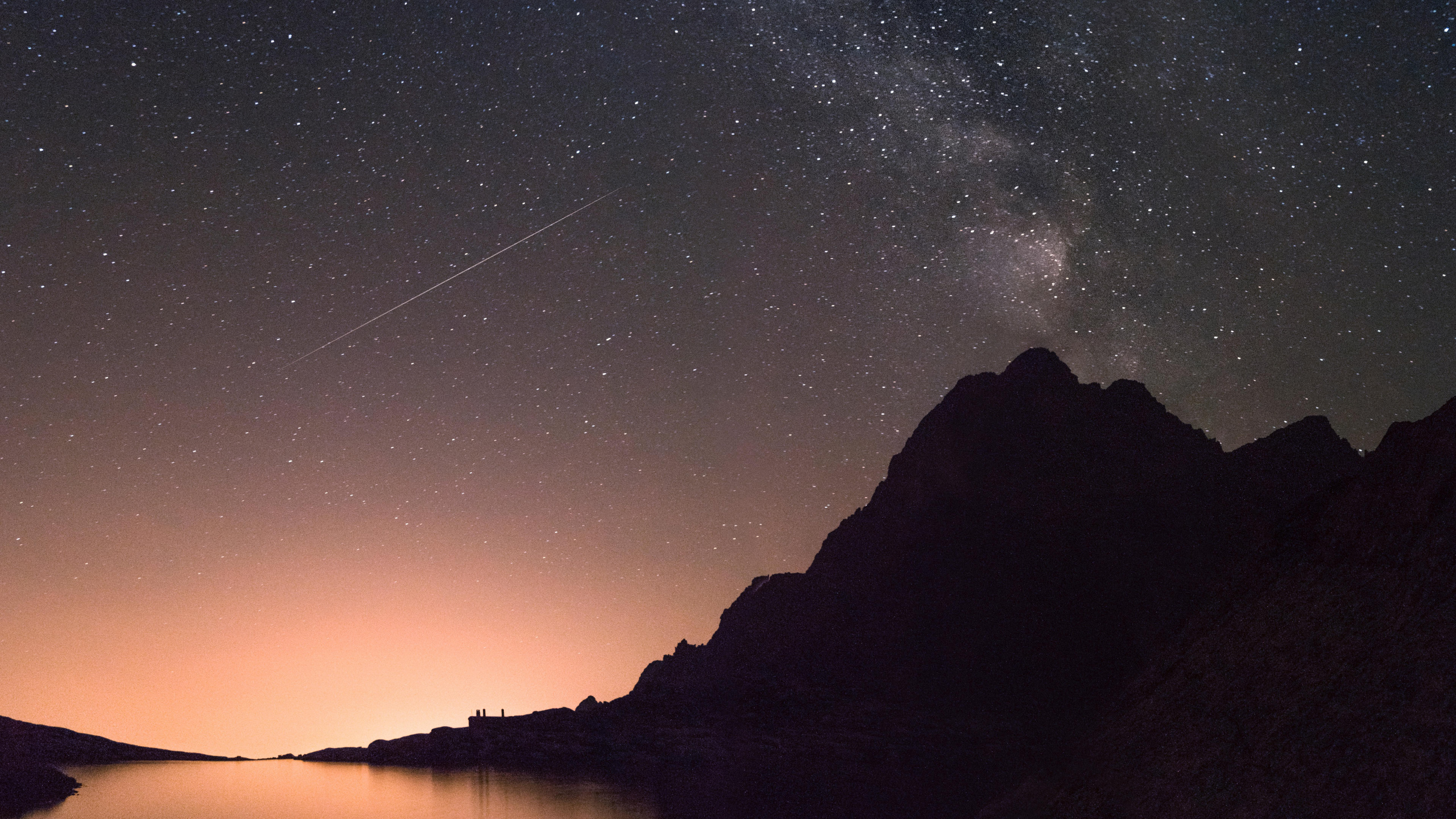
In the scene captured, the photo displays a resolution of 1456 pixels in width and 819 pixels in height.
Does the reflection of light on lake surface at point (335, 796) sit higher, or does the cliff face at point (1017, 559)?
the cliff face at point (1017, 559)

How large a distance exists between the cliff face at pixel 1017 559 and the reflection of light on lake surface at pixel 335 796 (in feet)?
97.1

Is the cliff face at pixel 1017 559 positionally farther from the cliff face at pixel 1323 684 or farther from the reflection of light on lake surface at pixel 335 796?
the cliff face at pixel 1323 684

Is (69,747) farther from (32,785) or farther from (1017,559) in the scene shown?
(1017,559)

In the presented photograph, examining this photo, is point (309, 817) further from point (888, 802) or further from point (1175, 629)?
point (1175, 629)

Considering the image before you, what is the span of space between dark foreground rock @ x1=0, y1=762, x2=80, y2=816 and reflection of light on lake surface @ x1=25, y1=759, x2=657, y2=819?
794 millimetres

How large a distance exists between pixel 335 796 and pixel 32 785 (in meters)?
11.3

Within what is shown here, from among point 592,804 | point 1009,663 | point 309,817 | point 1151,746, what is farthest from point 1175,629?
point 1009,663

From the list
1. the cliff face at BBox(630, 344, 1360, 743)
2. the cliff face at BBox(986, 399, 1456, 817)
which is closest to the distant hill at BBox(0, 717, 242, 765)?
the cliff face at BBox(630, 344, 1360, 743)

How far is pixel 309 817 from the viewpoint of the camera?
30.1 metres

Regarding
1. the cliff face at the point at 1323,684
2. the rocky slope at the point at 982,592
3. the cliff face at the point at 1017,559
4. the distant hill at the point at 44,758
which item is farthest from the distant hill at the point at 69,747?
the cliff face at the point at 1323,684

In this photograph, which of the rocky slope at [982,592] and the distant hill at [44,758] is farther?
the rocky slope at [982,592]

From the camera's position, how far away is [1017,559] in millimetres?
92438

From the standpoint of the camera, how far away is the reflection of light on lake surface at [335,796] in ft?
102

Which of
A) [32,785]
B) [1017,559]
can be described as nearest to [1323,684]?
[32,785]
